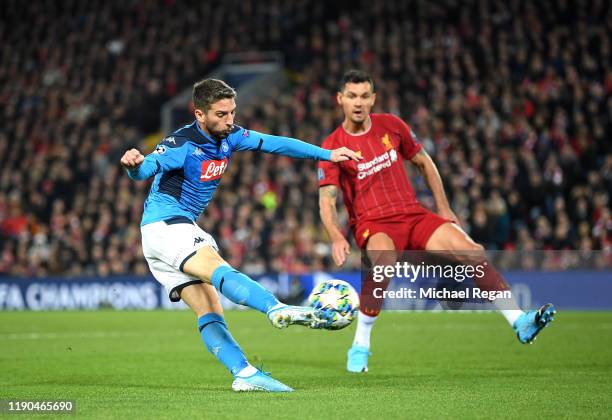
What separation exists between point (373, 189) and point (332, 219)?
0.53 meters

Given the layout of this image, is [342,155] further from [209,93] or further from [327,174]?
[327,174]

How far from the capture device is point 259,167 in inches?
953

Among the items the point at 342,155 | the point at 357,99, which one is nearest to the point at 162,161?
the point at 342,155

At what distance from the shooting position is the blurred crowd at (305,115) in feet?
66.4

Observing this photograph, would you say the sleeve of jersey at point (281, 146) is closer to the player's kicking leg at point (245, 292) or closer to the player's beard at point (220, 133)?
the player's beard at point (220, 133)

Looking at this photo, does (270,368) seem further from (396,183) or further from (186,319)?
(186,319)

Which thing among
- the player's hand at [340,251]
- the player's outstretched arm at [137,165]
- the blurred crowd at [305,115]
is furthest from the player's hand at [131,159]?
the blurred crowd at [305,115]

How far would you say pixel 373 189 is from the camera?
9.51m

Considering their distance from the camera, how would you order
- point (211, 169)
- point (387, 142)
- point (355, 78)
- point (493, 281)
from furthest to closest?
1. point (387, 142)
2. point (355, 78)
3. point (493, 281)
4. point (211, 169)

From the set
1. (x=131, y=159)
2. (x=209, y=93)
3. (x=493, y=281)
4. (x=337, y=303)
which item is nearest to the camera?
(x=131, y=159)

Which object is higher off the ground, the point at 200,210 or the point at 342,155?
the point at 342,155

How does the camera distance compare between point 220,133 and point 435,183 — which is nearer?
point 220,133

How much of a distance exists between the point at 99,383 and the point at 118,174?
57.3 feet

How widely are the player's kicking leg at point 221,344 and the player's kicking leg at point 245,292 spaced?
539 mm
